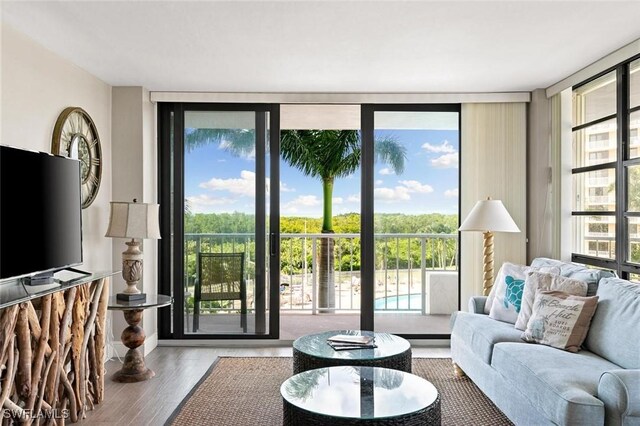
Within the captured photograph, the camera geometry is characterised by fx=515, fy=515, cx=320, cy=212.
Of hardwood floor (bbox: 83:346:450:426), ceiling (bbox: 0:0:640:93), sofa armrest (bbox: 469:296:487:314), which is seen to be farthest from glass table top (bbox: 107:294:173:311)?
sofa armrest (bbox: 469:296:487:314)

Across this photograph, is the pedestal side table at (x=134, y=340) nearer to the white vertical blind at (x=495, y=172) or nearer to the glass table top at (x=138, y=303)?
the glass table top at (x=138, y=303)

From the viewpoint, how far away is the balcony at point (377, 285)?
516cm

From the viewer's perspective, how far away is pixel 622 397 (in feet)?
7.36

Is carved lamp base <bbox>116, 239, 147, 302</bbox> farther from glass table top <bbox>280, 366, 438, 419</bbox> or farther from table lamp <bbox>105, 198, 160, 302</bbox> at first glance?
glass table top <bbox>280, 366, 438, 419</bbox>

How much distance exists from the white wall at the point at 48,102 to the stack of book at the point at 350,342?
85.7 inches

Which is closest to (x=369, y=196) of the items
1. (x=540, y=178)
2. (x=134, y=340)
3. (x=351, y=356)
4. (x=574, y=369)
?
(x=540, y=178)

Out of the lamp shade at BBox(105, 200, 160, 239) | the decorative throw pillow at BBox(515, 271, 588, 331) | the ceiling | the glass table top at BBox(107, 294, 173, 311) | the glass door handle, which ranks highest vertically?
the ceiling

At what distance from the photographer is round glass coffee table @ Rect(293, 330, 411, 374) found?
3.23 meters

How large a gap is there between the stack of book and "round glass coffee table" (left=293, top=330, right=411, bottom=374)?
4 cm

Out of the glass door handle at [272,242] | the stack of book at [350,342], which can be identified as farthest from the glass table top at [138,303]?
the stack of book at [350,342]

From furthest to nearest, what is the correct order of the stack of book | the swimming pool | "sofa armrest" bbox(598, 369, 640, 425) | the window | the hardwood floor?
1. the swimming pool
2. the window
3. the stack of book
4. the hardwood floor
5. "sofa armrest" bbox(598, 369, 640, 425)

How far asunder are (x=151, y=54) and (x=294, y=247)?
3798 millimetres

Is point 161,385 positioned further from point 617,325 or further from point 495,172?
point 495,172

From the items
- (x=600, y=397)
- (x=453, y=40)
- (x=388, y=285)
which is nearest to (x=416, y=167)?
(x=388, y=285)
